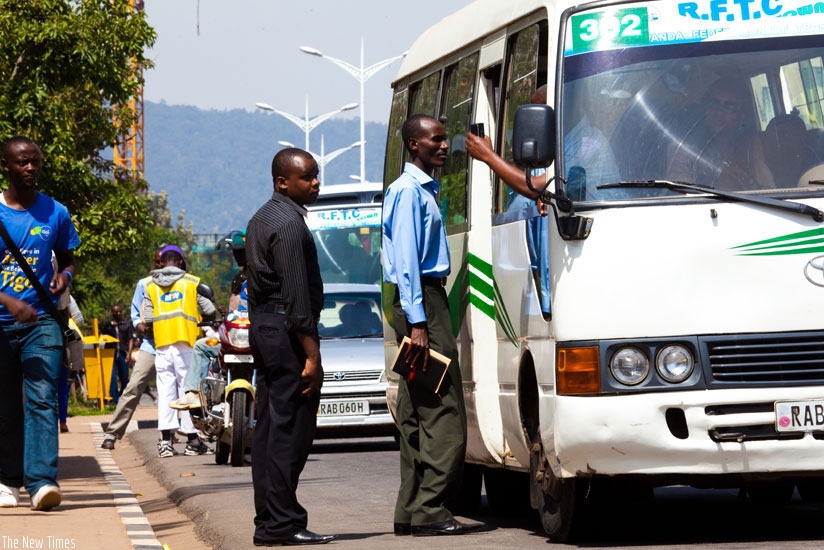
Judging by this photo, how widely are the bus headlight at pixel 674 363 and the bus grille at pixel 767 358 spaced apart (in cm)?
10

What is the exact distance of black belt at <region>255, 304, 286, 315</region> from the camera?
28.1 feet

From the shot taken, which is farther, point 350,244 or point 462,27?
point 350,244

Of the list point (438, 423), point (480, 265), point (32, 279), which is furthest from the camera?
point (32, 279)

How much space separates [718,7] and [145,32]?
21.9 m

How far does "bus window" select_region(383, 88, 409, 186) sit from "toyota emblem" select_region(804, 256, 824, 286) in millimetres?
4586

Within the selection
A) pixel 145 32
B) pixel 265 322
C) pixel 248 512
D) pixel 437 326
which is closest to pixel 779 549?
pixel 437 326

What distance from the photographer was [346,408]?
1838 cm

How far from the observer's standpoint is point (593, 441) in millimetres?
7703

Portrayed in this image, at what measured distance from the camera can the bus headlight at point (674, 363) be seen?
7668 millimetres

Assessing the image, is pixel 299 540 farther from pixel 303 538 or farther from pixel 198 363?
pixel 198 363

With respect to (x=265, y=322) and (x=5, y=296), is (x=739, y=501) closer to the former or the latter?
(x=265, y=322)

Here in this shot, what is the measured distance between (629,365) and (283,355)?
5.83 feet

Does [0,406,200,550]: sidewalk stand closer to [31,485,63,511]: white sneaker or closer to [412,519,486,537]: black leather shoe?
[31,485,63,511]: white sneaker

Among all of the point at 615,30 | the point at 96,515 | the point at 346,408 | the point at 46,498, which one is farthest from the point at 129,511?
the point at 346,408
